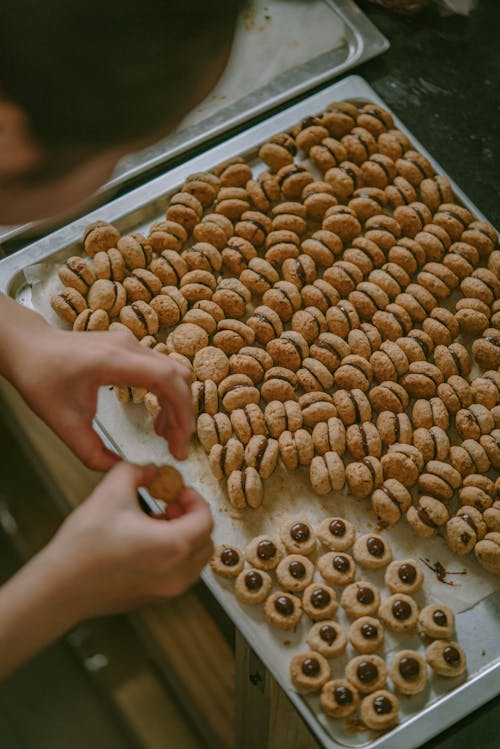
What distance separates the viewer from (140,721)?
1.23 meters

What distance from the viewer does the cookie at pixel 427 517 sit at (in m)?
1.47

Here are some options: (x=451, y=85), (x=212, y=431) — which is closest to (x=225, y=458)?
(x=212, y=431)

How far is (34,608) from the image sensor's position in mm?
921

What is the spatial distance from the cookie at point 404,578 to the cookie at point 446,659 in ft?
0.31

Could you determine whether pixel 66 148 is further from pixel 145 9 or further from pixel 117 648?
pixel 117 648

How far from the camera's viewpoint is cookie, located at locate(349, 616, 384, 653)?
4.48 ft

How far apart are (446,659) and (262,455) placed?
17.4 inches

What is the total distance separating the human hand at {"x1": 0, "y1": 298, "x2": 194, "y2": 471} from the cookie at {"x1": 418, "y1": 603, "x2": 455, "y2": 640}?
1.68 ft

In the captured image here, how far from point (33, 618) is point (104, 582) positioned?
81 mm

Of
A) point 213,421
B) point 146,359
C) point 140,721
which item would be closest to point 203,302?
point 213,421

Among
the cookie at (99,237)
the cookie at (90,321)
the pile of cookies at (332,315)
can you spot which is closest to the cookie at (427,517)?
the pile of cookies at (332,315)

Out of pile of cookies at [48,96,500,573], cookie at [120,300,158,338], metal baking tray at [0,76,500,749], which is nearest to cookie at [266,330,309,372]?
pile of cookies at [48,96,500,573]

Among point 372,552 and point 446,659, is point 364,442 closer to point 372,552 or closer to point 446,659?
point 372,552

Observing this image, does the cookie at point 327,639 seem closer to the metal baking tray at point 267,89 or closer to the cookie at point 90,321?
the cookie at point 90,321
